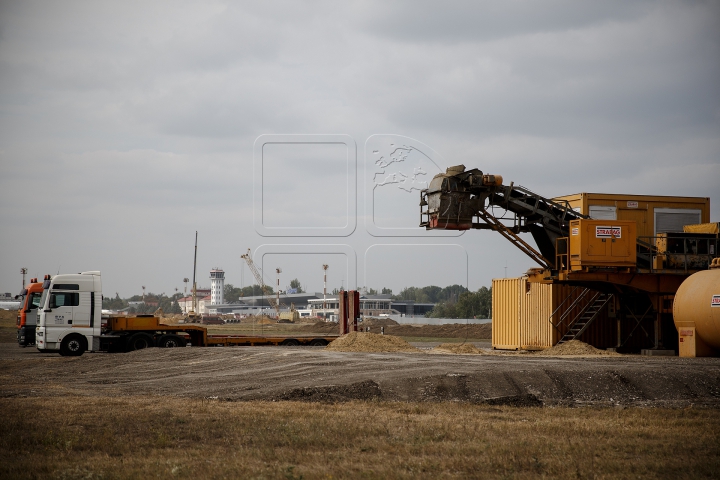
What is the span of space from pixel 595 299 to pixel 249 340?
52.8 feet

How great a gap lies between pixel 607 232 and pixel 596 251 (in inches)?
34.6

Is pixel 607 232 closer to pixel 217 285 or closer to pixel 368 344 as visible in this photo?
pixel 368 344

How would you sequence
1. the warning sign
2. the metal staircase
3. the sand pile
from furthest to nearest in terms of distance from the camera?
the metal staircase → the sand pile → the warning sign

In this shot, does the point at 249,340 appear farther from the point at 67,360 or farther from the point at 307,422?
the point at 307,422

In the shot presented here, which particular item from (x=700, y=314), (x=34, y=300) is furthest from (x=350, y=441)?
(x=34, y=300)

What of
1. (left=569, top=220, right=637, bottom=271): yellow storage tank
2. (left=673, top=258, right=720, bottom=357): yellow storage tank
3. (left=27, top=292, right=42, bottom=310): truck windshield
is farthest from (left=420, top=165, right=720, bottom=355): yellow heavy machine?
(left=27, top=292, right=42, bottom=310): truck windshield

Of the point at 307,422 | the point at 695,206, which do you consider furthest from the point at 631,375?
the point at 695,206

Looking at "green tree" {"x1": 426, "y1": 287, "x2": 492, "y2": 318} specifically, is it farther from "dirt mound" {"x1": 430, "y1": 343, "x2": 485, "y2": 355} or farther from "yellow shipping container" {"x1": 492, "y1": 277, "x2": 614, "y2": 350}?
"dirt mound" {"x1": 430, "y1": 343, "x2": 485, "y2": 355}

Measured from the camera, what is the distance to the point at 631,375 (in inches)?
683

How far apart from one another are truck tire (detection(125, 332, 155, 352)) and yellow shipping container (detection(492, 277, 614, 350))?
53.7 ft

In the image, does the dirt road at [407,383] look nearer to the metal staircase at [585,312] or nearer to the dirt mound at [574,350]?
the dirt mound at [574,350]

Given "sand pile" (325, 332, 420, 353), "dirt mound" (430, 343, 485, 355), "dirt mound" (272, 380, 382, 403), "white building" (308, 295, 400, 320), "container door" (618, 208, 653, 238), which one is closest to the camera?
"dirt mound" (272, 380, 382, 403)

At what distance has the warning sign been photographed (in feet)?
91.0

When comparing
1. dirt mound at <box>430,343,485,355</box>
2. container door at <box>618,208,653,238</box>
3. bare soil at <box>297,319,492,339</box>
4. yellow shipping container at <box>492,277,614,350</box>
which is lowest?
bare soil at <box>297,319,492,339</box>
